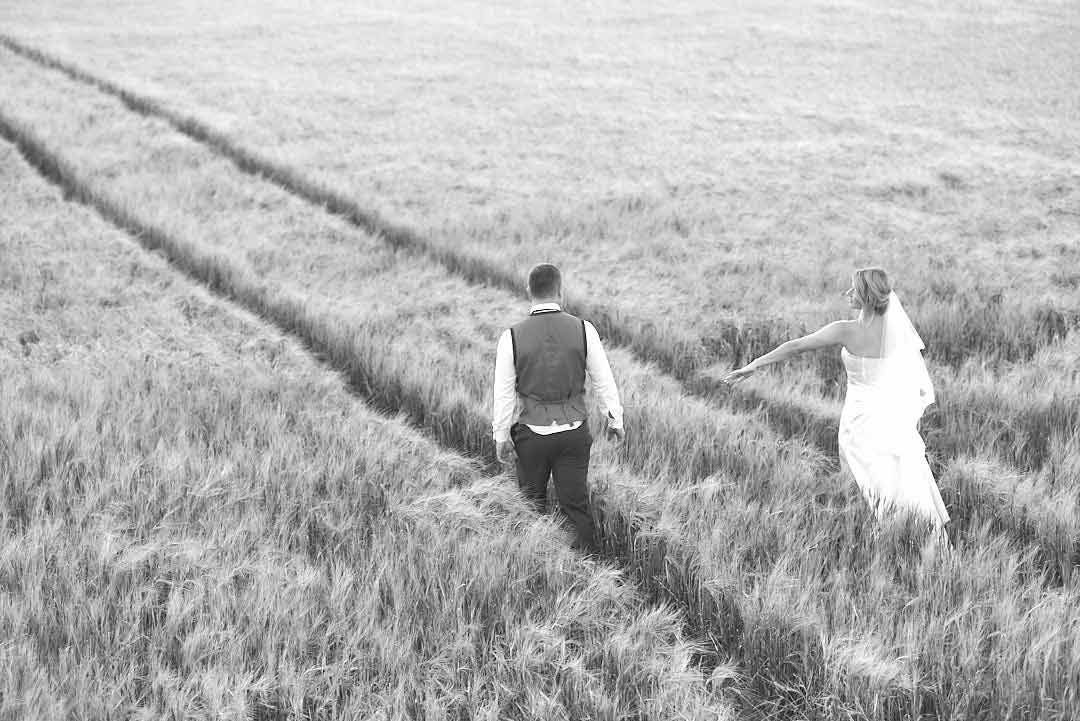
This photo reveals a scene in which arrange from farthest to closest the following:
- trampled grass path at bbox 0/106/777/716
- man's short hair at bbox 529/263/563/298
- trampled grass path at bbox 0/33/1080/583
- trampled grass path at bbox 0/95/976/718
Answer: trampled grass path at bbox 0/33/1080/583
man's short hair at bbox 529/263/563/298
trampled grass path at bbox 0/106/777/716
trampled grass path at bbox 0/95/976/718

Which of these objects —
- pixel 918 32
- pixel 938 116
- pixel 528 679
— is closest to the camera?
pixel 528 679

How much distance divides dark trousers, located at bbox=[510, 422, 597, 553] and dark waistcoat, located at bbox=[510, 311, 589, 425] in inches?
4.2

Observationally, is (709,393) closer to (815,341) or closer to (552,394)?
(815,341)

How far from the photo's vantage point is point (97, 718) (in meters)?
3.31

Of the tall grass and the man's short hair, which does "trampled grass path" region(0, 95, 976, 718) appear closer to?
the tall grass

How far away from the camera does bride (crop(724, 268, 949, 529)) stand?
5.45 meters

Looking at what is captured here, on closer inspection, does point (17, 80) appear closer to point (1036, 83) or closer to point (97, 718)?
point (97, 718)

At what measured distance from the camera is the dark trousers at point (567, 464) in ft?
16.4

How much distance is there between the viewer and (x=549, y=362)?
488 centimetres

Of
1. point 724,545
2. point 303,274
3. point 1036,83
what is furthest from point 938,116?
point 724,545

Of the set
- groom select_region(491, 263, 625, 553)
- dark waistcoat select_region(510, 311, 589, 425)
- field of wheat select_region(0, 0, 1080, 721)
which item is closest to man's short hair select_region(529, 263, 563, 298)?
groom select_region(491, 263, 625, 553)

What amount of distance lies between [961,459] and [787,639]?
2768 mm

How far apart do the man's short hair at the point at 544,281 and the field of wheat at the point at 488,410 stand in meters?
1.35

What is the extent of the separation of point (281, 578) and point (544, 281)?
83.1 inches
